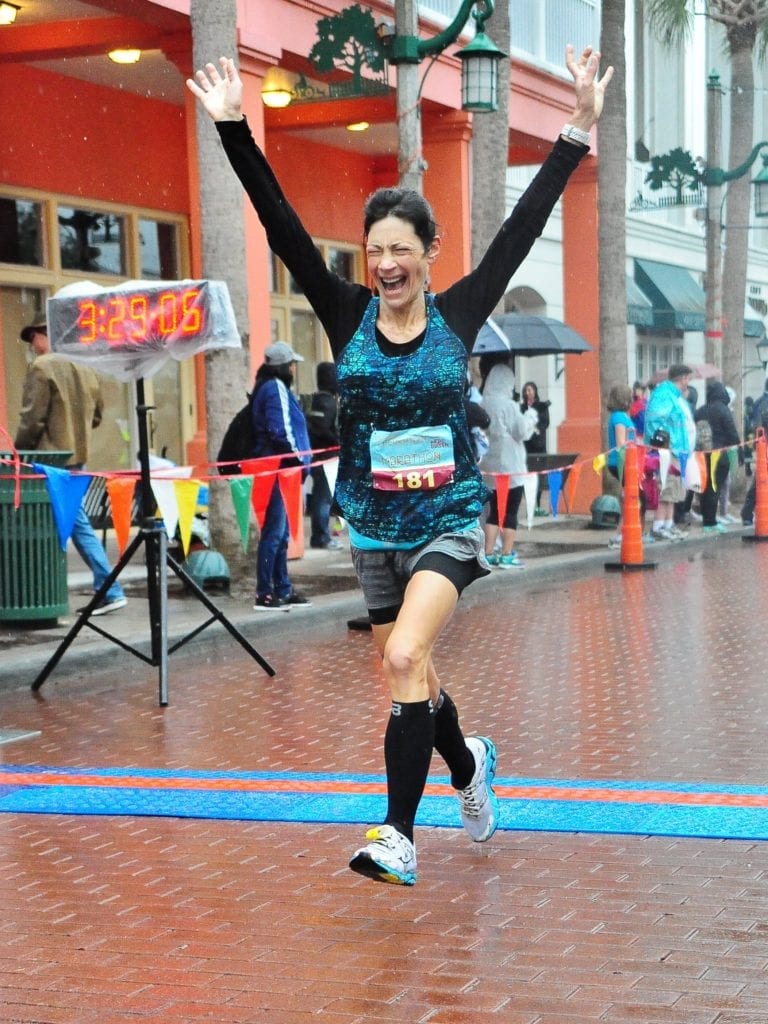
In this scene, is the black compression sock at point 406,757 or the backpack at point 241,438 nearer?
the black compression sock at point 406,757

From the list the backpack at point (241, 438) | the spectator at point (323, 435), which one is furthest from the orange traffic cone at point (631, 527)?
the backpack at point (241, 438)

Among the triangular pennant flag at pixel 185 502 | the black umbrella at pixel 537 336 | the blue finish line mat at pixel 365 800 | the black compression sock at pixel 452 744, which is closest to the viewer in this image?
the black compression sock at pixel 452 744

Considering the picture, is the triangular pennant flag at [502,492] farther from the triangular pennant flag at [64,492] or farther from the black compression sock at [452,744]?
the black compression sock at [452,744]

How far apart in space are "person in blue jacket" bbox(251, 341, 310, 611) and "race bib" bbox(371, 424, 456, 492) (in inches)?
276

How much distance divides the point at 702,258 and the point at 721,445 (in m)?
17.4

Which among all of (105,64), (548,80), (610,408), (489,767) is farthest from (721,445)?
(489,767)

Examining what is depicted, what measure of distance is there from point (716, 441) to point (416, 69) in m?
8.56

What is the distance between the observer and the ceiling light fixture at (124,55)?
52.6 feet

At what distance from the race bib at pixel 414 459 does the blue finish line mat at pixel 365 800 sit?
1.52m

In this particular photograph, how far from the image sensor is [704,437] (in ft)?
69.7

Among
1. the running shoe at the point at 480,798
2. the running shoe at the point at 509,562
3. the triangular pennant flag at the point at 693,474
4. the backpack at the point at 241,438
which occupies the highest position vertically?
the backpack at the point at 241,438

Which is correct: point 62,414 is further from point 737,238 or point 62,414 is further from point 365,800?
point 737,238

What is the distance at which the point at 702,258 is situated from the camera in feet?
124

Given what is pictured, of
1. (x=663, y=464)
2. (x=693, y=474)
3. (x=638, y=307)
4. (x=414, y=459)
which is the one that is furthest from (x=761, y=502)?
(x=414, y=459)
